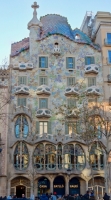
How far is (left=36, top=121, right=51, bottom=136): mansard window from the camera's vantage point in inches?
1391

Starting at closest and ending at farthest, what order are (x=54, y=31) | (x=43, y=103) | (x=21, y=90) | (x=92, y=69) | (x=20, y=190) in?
(x=20, y=190) → (x=21, y=90) → (x=43, y=103) → (x=92, y=69) → (x=54, y=31)

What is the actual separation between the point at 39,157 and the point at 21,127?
3.93 metres

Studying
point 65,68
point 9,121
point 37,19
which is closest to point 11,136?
point 9,121

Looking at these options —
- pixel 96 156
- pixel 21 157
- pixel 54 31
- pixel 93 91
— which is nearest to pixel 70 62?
pixel 54 31

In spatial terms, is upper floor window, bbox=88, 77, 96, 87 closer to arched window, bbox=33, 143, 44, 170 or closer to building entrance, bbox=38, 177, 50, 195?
arched window, bbox=33, 143, 44, 170

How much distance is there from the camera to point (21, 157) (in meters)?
34.1

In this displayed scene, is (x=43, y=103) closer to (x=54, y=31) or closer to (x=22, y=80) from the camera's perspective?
(x=22, y=80)

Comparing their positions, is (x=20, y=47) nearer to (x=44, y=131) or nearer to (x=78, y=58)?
(x=78, y=58)

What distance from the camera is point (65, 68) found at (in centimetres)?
3838

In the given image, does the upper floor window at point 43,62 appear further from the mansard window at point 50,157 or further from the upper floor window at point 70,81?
the mansard window at point 50,157

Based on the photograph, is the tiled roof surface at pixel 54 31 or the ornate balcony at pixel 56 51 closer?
the ornate balcony at pixel 56 51

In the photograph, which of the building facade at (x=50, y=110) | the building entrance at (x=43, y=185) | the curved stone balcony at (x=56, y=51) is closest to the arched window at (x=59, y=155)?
the building facade at (x=50, y=110)

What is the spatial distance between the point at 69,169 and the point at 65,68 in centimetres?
1234

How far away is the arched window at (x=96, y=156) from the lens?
1362 inches
